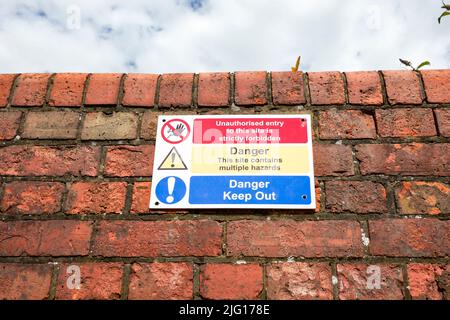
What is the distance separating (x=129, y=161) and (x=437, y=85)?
1.06 meters

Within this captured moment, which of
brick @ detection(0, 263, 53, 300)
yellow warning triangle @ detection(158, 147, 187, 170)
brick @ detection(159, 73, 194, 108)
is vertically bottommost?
brick @ detection(0, 263, 53, 300)

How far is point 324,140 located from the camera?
120 cm

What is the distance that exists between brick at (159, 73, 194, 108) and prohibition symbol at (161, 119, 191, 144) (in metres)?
0.07

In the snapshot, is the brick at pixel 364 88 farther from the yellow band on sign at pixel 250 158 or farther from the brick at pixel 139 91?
the brick at pixel 139 91

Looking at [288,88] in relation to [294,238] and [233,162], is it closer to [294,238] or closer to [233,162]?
[233,162]

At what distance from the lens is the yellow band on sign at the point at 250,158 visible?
1.16m

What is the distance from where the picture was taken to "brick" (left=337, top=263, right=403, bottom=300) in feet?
3.34

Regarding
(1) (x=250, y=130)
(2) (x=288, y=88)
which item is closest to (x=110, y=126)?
(1) (x=250, y=130)

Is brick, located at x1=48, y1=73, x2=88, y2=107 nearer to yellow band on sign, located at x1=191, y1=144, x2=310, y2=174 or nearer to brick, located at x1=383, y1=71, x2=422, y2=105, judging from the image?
yellow band on sign, located at x1=191, y1=144, x2=310, y2=174

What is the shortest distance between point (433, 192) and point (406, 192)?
81 mm

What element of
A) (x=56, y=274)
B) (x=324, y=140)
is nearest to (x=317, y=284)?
(x=324, y=140)

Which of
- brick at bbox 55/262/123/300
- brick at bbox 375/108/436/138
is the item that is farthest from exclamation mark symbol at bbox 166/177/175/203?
brick at bbox 375/108/436/138

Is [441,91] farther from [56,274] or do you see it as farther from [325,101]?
[56,274]

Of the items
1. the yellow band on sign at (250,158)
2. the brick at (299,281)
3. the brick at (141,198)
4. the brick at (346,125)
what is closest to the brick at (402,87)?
the brick at (346,125)
